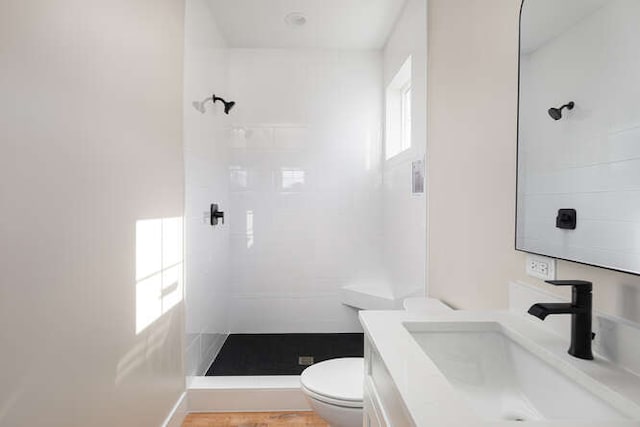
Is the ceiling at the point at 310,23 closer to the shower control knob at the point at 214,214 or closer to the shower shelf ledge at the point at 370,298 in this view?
Result: the shower control knob at the point at 214,214

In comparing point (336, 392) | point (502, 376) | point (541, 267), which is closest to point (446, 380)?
point (502, 376)

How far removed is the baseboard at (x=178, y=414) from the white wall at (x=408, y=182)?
4.82 feet

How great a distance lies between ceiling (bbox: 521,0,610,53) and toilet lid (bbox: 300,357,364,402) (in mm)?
1430

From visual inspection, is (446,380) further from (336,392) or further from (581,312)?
(336,392)

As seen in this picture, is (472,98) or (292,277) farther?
(292,277)

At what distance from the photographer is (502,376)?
96cm

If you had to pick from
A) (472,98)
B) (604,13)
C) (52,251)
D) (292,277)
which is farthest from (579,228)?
(292,277)

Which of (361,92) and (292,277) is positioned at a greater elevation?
(361,92)

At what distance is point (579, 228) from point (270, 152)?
2431 mm

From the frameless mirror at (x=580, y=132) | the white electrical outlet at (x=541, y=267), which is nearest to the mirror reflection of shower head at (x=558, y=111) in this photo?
the frameless mirror at (x=580, y=132)

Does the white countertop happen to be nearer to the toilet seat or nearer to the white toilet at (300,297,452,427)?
the white toilet at (300,297,452,427)

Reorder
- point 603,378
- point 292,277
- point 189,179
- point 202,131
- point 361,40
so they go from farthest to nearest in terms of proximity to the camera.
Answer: point 292,277
point 361,40
point 202,131
point 189,179
point 603,378

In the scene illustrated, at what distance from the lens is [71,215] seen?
1039 mm

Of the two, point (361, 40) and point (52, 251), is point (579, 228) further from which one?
point (361, 40)
